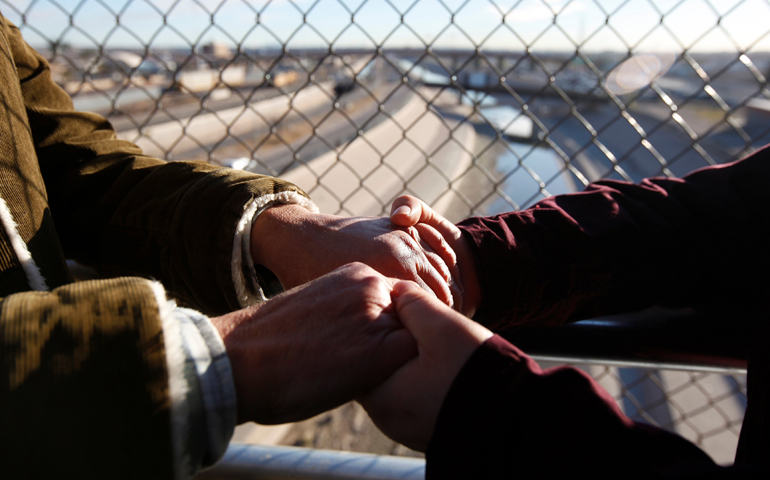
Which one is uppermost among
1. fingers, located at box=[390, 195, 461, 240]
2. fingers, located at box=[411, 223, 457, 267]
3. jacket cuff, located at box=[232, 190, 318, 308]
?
fingers, located at box=[390, 195, 461, 240]

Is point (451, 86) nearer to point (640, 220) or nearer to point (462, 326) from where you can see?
point (640, 220)

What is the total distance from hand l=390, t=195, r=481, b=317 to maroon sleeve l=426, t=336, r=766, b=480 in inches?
19.3

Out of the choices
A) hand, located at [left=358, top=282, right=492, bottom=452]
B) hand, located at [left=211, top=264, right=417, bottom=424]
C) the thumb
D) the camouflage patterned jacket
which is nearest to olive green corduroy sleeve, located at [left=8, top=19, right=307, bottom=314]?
the camouflage patterned jacket

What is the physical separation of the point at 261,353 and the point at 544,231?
0.73m

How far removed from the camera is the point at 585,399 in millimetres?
425

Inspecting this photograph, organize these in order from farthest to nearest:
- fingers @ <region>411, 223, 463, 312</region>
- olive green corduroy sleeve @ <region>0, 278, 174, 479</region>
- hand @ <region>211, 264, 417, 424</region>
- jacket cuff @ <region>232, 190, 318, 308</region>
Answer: fingers @ <region>411, 223, 463, 312</region> < jacket cuff @ <region>232, 190, 318, 308</region> < hand @ <region>211, 264, 417, 424</region> < olive green corduroy sleeve @ <region>0, 278, 174, 479</region>

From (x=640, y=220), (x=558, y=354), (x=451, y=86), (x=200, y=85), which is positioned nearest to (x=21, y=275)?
(x=558, y=354)

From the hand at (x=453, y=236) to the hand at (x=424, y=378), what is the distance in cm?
44

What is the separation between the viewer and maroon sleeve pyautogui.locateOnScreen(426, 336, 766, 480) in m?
0.40

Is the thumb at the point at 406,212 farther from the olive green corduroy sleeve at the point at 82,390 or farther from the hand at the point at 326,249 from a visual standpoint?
the olive green corduroy sleeve at the point at 82,390

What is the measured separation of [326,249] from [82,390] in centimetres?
52

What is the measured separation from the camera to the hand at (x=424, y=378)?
1.52 feet

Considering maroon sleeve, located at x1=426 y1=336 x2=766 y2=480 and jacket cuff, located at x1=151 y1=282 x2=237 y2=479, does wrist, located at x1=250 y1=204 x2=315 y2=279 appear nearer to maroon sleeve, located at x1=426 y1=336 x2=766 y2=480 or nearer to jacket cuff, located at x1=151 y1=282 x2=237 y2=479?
jacket cuff, located at x1=151 y1=282 x2=237 y2=479

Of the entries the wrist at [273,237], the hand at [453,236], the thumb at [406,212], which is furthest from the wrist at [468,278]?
the wrist at [273,237]
